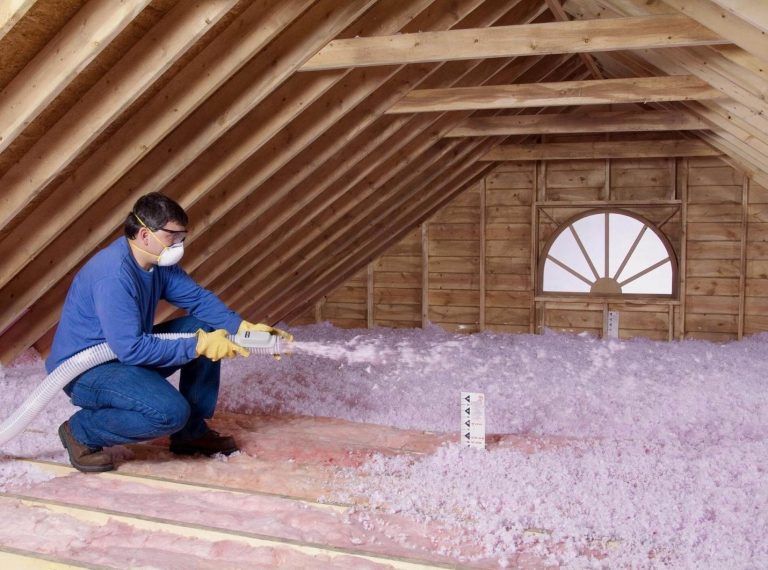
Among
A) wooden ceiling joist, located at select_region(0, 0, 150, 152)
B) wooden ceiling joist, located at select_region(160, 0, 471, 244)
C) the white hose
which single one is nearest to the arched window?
wooden ceiling joist, located at select_region(160, 0, 471, 244)

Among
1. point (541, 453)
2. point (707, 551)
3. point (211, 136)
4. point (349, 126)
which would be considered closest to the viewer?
point (707, 551)

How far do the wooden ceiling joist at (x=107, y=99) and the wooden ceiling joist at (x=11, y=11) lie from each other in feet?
1.57

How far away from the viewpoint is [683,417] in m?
3.26

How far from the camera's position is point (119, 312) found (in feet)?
7.58

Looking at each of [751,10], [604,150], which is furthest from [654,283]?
[751,10]

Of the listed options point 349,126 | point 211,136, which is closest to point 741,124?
point 349,126

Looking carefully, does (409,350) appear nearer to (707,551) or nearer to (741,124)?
(741,124)

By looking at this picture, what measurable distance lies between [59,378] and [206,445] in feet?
1.86

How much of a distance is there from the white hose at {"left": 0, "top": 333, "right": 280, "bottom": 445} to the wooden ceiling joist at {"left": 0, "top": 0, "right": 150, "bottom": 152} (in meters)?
0.72

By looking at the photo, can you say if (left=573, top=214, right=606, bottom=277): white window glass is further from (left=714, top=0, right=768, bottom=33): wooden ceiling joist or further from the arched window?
(left=714, top=0, right=768, bottom=33): wooden ceiling joist

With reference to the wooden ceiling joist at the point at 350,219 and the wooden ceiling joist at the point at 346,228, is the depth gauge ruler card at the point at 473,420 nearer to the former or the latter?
the wooden ceiling joist at the point at 350,219

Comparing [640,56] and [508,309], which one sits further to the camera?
[508,309]

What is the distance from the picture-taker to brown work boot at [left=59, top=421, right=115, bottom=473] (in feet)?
7.98

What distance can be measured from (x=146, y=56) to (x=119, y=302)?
0.82m
